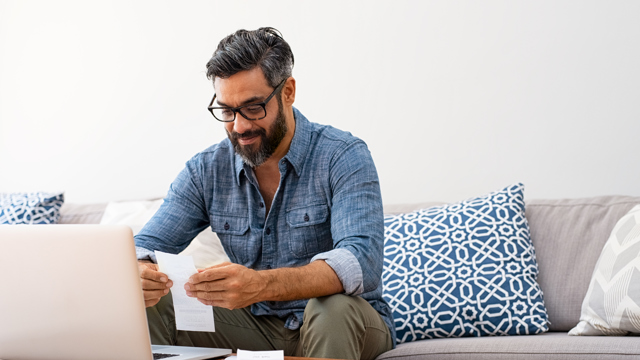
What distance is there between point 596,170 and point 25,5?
2.48m

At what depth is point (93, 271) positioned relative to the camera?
1073mm

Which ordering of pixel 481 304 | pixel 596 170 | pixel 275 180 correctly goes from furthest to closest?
pixel 596 170, pixel 481 304, pixel 275 180

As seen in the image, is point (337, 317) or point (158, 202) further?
point (158, 202)

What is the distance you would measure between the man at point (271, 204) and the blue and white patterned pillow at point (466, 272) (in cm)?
29

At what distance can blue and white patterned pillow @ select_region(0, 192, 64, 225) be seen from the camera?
242 cm

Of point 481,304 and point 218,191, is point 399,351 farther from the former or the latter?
point 218,191

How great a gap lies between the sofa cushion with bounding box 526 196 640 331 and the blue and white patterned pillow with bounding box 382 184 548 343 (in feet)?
0.19

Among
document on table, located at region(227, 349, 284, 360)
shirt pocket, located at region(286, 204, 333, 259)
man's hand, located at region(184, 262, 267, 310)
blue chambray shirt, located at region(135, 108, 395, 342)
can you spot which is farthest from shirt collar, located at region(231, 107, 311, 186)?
document on table, located at region(227, 349, 284, 360)

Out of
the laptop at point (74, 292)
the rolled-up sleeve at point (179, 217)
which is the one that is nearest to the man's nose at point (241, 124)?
the rolled-up sleeve at point (179, 217)

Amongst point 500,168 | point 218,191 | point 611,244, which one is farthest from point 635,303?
point 218,191

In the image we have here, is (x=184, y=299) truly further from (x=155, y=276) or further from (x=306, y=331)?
(x=306, y=331)

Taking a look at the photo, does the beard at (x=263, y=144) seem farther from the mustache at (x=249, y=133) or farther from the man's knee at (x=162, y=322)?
the man's knee at (x=162, y=322)

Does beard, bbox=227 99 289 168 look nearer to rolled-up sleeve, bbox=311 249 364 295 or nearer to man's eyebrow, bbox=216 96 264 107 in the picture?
man's eyebrow, bbox=216 96 264 107

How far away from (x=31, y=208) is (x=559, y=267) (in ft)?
6.01
